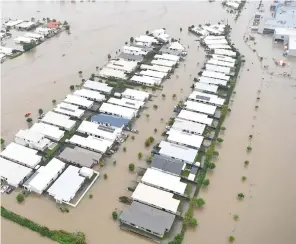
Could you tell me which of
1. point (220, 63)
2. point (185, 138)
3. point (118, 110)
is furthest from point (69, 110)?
point (220, 63)

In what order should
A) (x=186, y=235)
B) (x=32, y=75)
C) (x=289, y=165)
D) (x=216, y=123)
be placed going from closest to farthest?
(x=186, y=235) → (x=289, y=165) → (x=216, y=123) → (x=32, y=75)

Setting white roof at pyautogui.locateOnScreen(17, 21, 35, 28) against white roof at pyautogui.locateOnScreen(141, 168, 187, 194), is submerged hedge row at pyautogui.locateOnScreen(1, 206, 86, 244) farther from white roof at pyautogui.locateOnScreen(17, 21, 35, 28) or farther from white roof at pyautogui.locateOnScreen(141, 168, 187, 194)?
white roof at pyautogui.locateOnScreen(17, 21, 35, 28)

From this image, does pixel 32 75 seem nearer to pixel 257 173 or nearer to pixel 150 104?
pixel 150 104

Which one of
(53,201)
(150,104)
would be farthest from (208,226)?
(150,104)

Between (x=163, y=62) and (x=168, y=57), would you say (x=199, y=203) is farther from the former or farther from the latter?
(x=168, y=57)

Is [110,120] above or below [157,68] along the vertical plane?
below

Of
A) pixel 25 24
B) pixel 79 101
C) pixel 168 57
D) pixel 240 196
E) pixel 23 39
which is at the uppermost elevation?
pixel 25 24

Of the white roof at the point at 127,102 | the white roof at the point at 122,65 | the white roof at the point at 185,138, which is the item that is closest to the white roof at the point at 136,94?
the white roof at the point at 127,102
